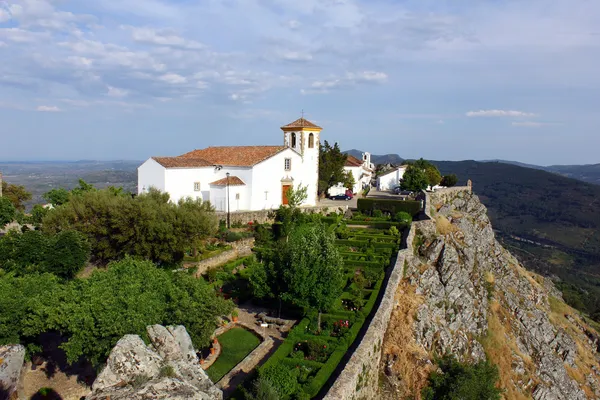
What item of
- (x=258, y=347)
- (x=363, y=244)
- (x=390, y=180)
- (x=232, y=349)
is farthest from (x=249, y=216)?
(x=390, y=180)

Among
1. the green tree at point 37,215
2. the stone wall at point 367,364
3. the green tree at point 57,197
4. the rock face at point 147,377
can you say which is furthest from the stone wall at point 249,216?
the rock face at point 147,377

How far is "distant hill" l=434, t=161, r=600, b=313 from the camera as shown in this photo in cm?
10944

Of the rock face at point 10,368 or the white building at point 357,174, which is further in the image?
the white building at point 357,174

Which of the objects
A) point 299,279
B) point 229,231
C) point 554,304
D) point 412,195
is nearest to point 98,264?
point 229,231

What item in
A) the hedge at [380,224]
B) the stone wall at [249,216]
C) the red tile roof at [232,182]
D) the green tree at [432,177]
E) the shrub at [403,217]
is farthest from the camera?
the green tree at [432,177]

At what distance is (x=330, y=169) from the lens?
5053 centimetres

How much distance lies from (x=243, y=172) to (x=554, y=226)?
476 feet

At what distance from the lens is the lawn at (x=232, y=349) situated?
17.6 m

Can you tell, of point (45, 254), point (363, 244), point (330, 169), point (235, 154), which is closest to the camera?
point (45, 254)

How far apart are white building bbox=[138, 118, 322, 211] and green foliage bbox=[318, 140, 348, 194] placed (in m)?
5.85

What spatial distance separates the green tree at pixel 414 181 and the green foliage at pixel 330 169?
24.9 feet

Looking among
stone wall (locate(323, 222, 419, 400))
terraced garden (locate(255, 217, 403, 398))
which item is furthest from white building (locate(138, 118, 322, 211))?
stone wall (locate(323, 222, 419, 400))

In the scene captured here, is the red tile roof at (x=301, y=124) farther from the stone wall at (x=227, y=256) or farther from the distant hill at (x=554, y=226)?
the distant hill at (x=554, y=226)

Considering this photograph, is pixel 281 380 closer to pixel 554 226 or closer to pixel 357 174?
pixel 357 174
